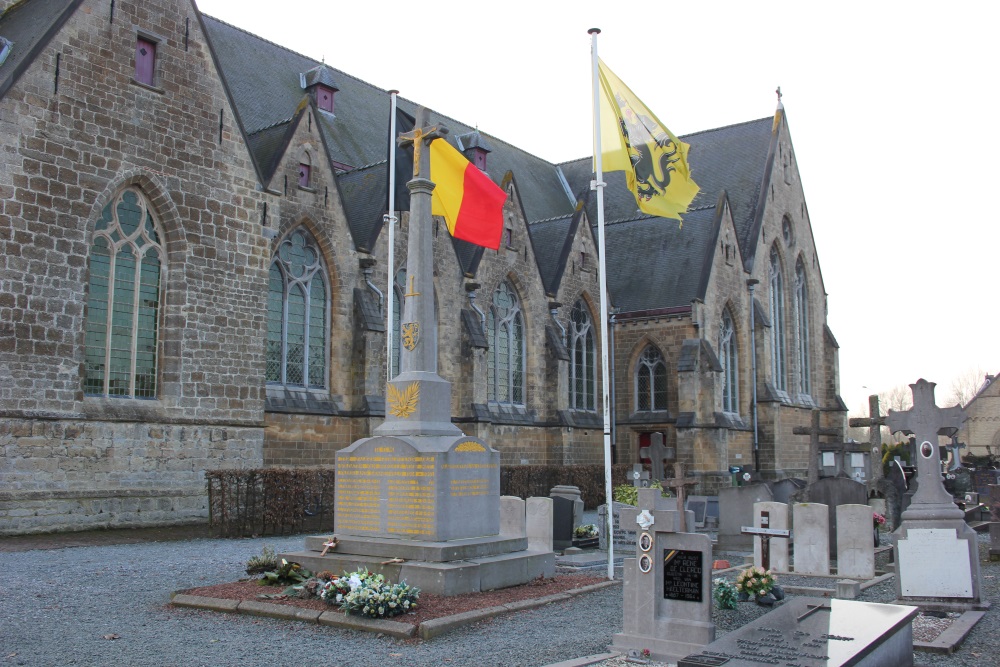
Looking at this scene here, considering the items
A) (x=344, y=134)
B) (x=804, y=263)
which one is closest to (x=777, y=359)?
(x=804, y=263)

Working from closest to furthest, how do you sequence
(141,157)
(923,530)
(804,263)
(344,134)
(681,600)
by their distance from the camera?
1. (681,600)
2. (923,530)
3. (141,157)
4. (344,134)
5. (804,263)

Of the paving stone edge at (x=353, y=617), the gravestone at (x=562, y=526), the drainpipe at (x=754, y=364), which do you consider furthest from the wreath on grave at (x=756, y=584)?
the drainpipe at (x=754, y=364)

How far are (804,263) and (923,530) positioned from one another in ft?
110

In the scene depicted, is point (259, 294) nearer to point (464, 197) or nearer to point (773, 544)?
point (464, 197)

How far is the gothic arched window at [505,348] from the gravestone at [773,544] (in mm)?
15002

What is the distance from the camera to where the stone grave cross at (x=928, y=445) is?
35.7 ft

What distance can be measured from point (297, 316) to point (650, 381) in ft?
51.7

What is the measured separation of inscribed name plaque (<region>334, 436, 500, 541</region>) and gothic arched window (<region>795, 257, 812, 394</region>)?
107 feet

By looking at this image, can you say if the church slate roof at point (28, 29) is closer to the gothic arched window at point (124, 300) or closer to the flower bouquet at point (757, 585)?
the gothic arched window at point (124, 300)

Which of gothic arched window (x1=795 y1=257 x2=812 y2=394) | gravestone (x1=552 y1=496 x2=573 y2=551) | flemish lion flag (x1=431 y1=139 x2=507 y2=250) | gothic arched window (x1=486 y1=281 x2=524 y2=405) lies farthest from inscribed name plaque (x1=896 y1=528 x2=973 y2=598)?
gothic arched window (x1=795 y1=257 x2=812 y2=394)

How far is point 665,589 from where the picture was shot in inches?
315

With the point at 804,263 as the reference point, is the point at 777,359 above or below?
below

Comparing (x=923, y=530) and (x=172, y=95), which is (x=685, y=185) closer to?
(x=923, y=530)

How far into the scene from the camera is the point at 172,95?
19.1m
